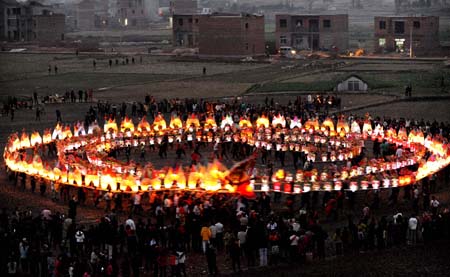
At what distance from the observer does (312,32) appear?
292 ft

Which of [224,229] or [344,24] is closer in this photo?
[224,229]

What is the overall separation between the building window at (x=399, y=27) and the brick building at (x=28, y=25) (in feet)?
132

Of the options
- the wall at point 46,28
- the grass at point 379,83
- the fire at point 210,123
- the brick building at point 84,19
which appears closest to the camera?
the fire at point 210,123

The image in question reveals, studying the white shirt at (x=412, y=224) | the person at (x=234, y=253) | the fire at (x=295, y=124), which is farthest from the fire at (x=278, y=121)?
the person at (x=234, y=253)

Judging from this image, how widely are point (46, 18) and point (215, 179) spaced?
8774 cm

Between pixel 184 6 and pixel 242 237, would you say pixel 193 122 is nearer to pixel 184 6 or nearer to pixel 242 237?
pixel 242 237

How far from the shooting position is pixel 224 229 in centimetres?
2173

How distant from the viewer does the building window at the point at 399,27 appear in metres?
84.9

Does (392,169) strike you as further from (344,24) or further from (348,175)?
(344,24)

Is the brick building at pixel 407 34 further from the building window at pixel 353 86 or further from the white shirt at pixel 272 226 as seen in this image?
the white shirt at pixel 272 226

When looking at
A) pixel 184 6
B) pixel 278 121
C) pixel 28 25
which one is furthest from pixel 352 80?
pixel 184 6

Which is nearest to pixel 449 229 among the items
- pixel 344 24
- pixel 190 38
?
pixel 344 24

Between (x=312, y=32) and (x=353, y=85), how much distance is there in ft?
123

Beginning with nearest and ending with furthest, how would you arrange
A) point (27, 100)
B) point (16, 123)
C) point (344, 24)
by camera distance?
1. point (16, 123)
2. point (27, 100)
3. point (344, 24)
